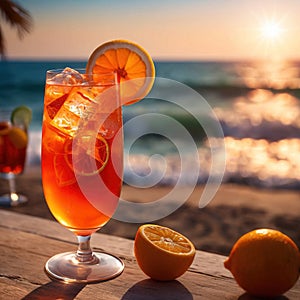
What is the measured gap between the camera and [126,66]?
1617 millimetres

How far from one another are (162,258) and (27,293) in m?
0.37

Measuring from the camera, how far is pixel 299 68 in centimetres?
4131

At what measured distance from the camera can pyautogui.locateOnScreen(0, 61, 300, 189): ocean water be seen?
9.41 meters

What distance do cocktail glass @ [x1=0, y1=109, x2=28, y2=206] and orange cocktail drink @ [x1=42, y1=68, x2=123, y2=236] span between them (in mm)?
2262

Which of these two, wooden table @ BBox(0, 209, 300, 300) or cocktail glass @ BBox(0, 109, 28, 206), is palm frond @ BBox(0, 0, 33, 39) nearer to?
cocktail glass @ BBox(0, 109, 28, 206)

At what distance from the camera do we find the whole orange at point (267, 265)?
1339 millimetres

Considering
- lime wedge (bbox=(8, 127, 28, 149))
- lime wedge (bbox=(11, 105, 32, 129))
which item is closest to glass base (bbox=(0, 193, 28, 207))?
lime wedge (bbox=(8, 127, 28, 149))

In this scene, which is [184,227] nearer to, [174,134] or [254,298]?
[254,298]

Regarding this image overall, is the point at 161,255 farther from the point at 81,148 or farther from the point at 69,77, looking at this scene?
the point at 69,77

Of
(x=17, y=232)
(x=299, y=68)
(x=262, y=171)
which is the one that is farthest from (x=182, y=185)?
Result: (x=299, y=68)

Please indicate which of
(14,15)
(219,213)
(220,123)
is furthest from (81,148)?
(220,123)

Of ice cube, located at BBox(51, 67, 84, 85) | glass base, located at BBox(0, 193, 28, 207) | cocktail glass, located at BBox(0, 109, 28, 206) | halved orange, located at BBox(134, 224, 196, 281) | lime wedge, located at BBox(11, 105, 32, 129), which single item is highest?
ice cube, located at BBox(51, 67, 84, 85)

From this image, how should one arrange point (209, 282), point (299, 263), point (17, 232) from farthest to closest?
point (17, 232)
point (209, 282)
point (299, 263)

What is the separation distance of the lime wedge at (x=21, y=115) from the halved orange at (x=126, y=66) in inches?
81.9
